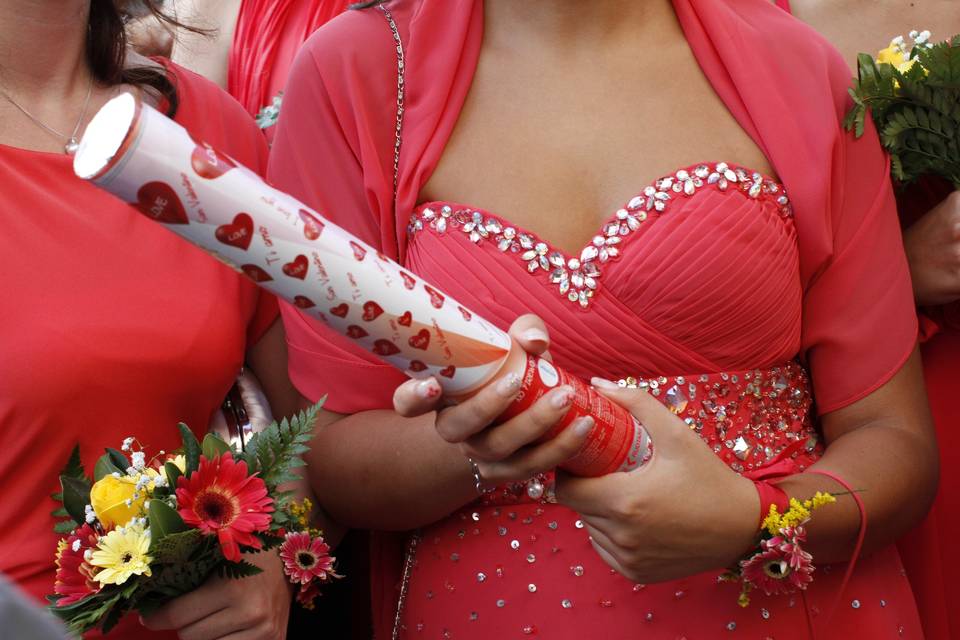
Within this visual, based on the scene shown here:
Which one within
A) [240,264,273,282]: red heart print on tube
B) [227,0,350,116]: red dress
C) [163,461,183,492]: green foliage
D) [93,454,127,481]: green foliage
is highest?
[240,264,273,282]: red heart print on tube

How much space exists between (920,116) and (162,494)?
4.32ft

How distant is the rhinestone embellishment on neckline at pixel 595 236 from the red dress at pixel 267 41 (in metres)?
1.13

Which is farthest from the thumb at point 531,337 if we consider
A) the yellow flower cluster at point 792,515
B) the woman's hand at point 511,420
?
Answer: the yellow flower cluster at point 792,515

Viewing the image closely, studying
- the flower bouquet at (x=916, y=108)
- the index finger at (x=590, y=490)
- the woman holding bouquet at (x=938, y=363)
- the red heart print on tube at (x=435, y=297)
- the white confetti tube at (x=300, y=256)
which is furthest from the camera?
the woman holding bouquet at (x=938, y=363)

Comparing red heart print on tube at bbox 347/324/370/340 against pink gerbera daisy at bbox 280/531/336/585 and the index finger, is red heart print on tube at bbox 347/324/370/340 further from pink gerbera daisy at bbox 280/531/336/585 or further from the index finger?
pink gerbera daisy at bbox 280/531/336/585

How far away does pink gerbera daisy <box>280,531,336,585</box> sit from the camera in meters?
1.73

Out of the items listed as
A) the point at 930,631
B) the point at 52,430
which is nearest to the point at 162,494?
the point at 52,430

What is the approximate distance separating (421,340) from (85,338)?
659mm

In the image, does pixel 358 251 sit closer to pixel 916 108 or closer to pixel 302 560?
pixel 302 560

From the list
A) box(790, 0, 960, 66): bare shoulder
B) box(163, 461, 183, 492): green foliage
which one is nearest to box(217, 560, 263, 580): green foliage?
box(163, 461, 183, 492): green foliage

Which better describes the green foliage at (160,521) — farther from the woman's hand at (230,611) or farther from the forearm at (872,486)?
the forearm at (872,486)

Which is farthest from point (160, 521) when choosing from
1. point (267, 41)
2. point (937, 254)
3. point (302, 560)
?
point (267, 41)

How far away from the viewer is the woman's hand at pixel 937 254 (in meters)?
2.01

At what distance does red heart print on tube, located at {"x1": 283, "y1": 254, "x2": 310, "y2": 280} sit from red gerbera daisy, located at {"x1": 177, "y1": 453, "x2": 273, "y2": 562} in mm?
477
